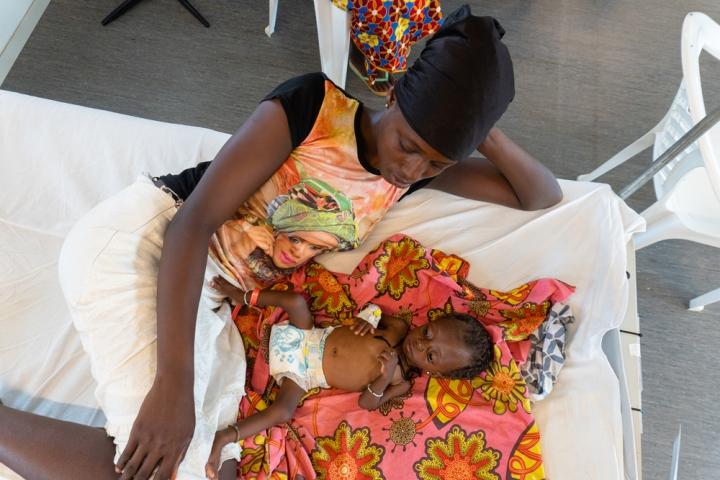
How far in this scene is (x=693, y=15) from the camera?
61.1 inches

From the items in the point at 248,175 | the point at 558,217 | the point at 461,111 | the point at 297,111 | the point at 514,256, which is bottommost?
the point at 514,256

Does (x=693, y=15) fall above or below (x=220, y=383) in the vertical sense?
above

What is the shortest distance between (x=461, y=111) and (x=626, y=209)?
2.95 feet

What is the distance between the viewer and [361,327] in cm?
150

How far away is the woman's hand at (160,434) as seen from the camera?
1070mm

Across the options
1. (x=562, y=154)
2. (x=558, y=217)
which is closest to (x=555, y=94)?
(x=562, y=154)

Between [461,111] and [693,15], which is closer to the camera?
[461,111]

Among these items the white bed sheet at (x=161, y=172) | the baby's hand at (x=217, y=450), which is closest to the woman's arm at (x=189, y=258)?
the baby's hand at (x=217, y=450)

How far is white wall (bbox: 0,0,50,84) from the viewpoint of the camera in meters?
2.32

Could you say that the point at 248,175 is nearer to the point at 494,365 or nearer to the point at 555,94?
the point at 494,365

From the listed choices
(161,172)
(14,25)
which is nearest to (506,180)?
(161,172)

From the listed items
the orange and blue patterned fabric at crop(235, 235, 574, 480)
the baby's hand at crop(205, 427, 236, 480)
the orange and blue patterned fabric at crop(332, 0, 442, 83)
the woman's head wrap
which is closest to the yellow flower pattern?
the orange and blue patterned fabric at crop(235, 235, 574, 480)

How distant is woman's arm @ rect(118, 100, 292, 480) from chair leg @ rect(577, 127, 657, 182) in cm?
150

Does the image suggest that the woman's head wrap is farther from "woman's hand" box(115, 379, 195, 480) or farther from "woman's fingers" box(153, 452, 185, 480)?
"woman's fingers" box(153, 452, 185, 480)
